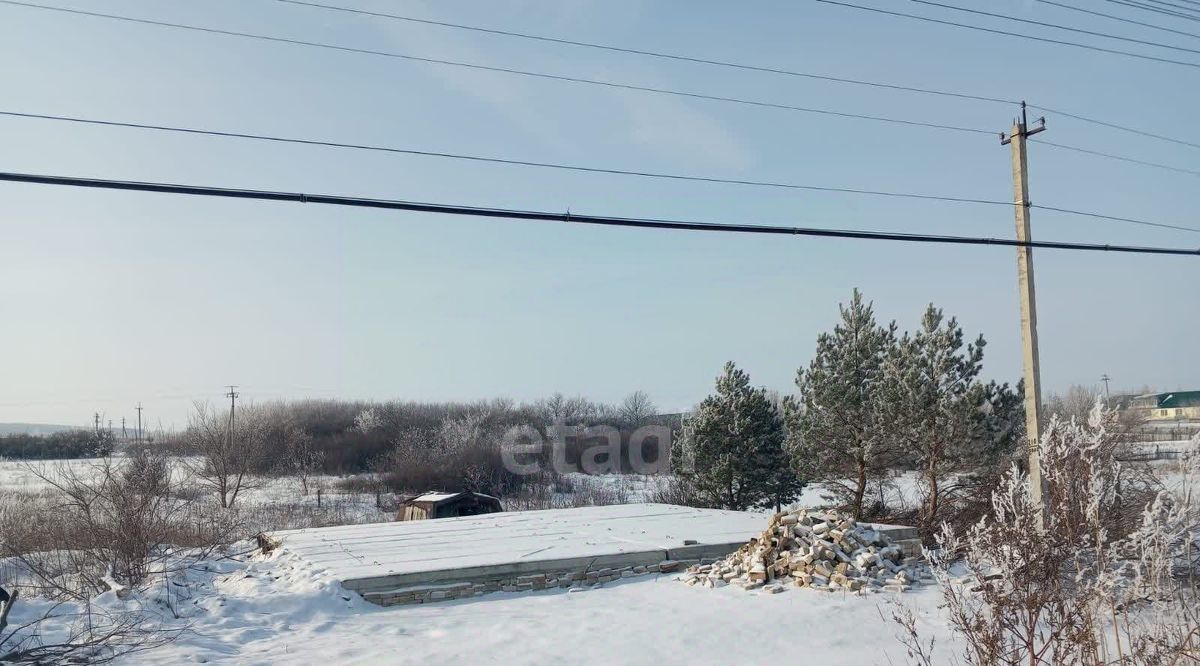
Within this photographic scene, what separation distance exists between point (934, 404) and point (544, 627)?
11.5 meters

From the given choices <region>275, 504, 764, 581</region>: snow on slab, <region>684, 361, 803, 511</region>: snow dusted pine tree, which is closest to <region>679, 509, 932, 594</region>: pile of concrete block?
<region>275, 504, 764, 581</region>: snow on slab

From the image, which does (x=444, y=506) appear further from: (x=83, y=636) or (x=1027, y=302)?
(x=1027, y=302)

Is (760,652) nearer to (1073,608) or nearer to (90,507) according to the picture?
(1073,608)

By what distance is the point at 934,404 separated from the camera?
57.0 ft

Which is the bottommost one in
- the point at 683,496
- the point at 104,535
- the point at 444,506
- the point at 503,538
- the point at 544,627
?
the point at 683,496

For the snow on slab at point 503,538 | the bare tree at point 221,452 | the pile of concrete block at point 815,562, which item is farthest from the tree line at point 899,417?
the bare tree at point 221,452

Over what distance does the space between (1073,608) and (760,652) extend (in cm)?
386

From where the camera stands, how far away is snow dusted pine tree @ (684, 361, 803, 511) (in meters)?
25.7

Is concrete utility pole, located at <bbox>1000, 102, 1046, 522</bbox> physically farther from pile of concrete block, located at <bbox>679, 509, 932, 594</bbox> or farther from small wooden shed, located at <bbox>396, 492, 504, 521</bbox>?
small wooden shed, located at <bbox>396, 492, 504, 521</bbox>

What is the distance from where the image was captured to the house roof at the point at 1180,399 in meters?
65.9

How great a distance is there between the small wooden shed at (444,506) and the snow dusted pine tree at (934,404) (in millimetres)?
10093

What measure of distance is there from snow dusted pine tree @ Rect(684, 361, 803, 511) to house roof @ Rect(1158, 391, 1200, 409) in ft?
180

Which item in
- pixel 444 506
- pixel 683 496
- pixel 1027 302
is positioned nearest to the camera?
pixel 1027 302

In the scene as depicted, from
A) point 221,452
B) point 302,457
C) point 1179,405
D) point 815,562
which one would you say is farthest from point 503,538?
point 1179,405
